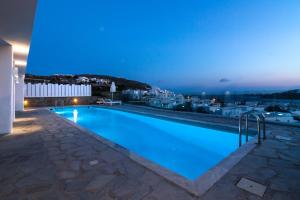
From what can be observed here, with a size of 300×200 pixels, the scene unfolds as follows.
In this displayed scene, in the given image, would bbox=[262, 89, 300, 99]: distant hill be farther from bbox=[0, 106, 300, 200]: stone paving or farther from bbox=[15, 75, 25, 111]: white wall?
bbox=[15, 75, 25, 111]: white wall

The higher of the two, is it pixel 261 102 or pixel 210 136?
pixel 261 102

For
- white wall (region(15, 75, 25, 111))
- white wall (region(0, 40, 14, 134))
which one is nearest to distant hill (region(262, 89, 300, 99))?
white wall (region(0, 40, 14, 134))

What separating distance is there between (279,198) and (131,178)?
5.39ft

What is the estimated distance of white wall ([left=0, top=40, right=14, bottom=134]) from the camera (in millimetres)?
4883

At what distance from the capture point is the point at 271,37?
32.9 ft

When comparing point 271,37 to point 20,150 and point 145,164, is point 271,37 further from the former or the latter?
point 20,150

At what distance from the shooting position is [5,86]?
490cm

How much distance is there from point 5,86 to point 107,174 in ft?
14.8

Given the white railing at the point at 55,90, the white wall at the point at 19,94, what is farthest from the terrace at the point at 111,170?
the white railing at the point at 55,90

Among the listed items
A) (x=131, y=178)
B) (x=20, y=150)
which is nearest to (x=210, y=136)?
(x=131, y=178)

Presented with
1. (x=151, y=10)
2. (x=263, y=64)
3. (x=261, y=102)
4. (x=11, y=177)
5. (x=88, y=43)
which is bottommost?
(x=11, y=177)

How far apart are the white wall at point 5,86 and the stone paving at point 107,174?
5.34 feet

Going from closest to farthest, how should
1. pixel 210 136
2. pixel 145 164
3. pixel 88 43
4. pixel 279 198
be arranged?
pixel 279 198 → pixel 145 164 → pixel 210 136 → pixel 88 43

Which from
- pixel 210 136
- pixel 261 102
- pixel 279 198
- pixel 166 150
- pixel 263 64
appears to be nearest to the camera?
pixel 279 198
